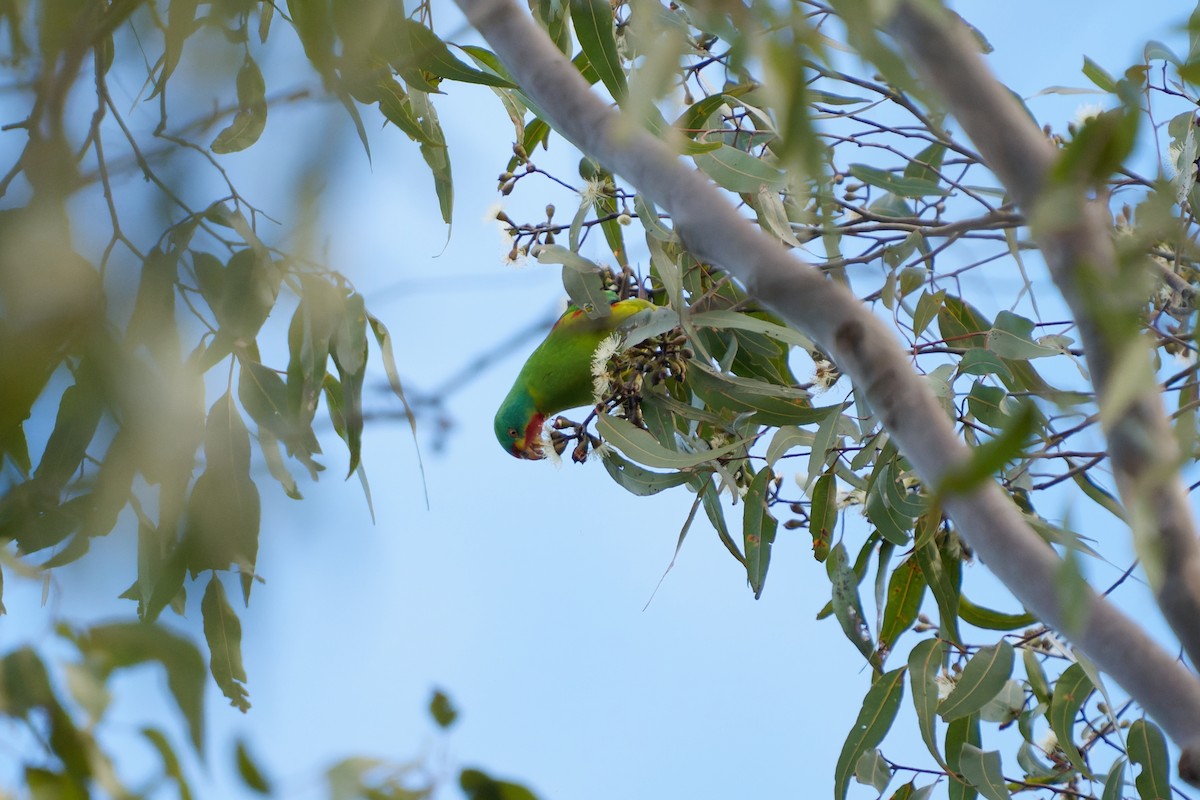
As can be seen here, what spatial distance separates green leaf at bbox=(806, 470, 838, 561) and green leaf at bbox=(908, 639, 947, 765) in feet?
0.77

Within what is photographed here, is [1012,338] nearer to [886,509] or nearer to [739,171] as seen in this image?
[886,509]

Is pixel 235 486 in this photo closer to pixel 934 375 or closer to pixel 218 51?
pixel 218 51

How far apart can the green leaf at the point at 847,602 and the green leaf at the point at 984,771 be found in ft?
0.67

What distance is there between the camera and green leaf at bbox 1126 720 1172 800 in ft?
5.26

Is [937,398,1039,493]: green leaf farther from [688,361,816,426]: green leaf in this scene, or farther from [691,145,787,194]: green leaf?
[688,361,816,426]: green leaf

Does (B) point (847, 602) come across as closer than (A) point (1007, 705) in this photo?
Yes

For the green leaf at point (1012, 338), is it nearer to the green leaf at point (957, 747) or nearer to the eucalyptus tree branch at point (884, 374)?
the green leaf at point (957, 747)

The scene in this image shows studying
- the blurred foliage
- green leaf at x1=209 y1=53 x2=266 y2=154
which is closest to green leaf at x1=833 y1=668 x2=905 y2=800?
the blurred foliage

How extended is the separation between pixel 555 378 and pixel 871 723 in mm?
965

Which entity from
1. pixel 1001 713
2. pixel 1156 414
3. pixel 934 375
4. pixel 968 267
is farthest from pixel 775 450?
pixel 1156 414

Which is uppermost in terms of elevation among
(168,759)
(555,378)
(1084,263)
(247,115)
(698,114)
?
(698,114)

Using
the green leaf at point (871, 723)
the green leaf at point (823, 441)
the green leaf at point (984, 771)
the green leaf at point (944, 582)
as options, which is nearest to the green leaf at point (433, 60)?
the green leaf at point (823, 441)

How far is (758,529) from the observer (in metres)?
1.82

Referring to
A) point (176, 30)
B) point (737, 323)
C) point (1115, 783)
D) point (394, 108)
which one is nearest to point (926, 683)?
point (1115, 783)
